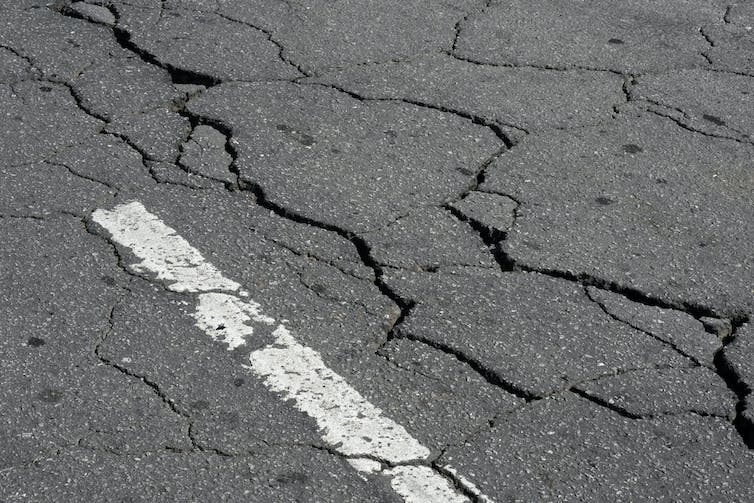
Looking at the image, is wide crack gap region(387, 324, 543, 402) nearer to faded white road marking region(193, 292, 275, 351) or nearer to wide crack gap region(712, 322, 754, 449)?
faded white road marking region(193, 292, 275, 351)

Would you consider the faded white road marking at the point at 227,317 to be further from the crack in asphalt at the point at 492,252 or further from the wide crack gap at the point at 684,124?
the wide crack gap at the point at 684,124

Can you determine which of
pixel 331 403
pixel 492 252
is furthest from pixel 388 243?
pixel 331 403

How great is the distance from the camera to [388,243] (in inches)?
156

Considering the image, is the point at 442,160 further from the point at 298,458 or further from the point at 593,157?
the point at 298,458

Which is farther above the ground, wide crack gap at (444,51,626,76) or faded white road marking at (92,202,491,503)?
wide crack gap at (444,51,626,76)

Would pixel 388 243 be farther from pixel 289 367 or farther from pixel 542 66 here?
pixel 542 66

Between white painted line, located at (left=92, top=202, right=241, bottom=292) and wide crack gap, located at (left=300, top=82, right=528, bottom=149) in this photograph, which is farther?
wide crack gap, located at (left=300, top=82, right=528, bottom=149)

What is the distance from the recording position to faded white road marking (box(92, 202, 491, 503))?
299cm

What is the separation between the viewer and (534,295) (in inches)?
147

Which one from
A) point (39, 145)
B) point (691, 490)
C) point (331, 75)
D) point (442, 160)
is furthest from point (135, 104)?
point (691, 490)

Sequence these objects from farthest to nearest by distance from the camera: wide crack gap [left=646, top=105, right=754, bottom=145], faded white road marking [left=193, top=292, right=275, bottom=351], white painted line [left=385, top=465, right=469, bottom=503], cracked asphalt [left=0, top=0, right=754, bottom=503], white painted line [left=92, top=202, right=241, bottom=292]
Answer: wide crack gap [left=646, top=105, right=754, bottom=145] → white painted line [left=92, top=202, right=241, bottom=292] → faded white road marking [left=193, top=292, right=275, bottom=351] → cracked asphalt [left=0, top=0, right=754, bottom=503] → white painted line [left=385, top=465, right=469, bottom=503]

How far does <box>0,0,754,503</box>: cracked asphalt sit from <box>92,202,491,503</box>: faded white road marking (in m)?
0.03

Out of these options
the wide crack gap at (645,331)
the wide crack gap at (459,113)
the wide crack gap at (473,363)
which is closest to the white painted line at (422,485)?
the wide crack gap at (473,363)

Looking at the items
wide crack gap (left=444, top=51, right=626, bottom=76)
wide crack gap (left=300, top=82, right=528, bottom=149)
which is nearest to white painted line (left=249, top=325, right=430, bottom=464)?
wide crack gap (left=300, top=82, right=528, bottom=149)
